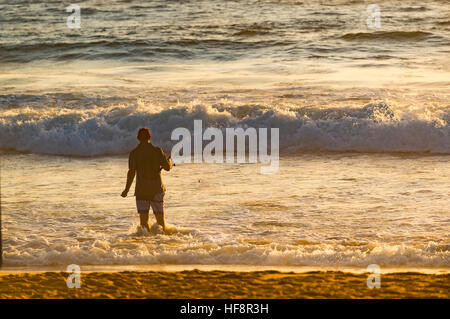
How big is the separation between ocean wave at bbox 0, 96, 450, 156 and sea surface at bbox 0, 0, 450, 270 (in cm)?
5

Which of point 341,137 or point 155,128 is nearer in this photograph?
point 341,137

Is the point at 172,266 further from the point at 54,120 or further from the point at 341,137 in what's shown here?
the point at 54,120

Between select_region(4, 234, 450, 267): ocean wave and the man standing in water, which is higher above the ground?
the man standing in water

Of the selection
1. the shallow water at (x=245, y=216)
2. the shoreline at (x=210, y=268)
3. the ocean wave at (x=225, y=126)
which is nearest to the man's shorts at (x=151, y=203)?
the shallow water at (x=245, y=216)

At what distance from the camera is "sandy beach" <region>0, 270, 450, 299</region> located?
729 cm

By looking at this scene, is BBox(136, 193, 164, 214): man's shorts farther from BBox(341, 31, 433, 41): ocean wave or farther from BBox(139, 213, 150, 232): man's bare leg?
BBox(341, 31, 433, 41): ocean wave

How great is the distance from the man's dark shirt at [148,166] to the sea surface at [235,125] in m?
0.62

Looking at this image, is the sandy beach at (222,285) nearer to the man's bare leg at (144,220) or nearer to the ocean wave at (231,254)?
the ocean wave at (231,254)

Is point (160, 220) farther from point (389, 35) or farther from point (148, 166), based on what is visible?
point (389, 35)

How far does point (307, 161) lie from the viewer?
16.2 meters

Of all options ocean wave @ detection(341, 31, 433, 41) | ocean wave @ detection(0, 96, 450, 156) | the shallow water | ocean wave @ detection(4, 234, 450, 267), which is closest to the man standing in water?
the shallow water

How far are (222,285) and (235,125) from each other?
12.1m

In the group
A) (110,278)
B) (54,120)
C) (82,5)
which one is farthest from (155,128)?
(82,5)
